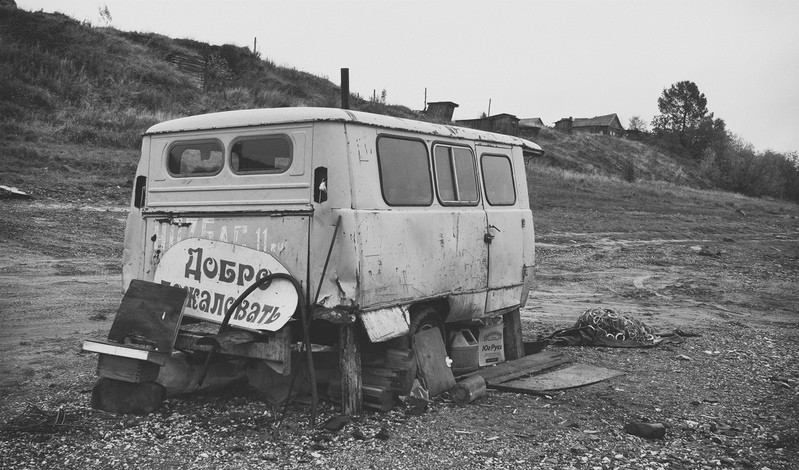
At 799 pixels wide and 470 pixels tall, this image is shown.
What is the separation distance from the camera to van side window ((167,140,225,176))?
604 centimetres

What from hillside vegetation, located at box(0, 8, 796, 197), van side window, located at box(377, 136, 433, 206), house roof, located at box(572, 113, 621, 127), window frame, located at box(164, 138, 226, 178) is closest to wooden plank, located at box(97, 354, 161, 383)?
window frame, located at box(164, 138, 226, 178)

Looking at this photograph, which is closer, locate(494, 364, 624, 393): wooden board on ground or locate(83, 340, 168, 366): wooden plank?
locate(83, 340, 168, 366): wooden plank

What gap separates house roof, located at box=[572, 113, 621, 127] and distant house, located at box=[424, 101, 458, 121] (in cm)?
3869

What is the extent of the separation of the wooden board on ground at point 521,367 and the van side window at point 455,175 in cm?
179

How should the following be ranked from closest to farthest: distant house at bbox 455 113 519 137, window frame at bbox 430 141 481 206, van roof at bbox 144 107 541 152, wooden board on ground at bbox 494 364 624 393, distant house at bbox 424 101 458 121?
van roof at bbox 144 107 541 152 → window frame at bbox 430 141 481 206 → wooden board on ground at bbox 494 364 624 393 → distant house at bbox 424 101 458 121 → distant house at bbox 455 113 519 137

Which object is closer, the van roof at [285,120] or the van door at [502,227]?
the van roof at [285,120]

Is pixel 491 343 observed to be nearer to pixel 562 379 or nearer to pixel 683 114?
pixel 562 379

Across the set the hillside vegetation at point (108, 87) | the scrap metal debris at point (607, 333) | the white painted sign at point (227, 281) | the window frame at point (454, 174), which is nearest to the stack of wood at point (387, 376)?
the white painted sign at point (227, 281)

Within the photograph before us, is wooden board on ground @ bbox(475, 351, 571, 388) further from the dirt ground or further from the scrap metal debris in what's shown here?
the scrap metal debris

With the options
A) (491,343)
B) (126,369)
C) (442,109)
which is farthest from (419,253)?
(442,109)

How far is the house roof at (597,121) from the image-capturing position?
8093 centimetres

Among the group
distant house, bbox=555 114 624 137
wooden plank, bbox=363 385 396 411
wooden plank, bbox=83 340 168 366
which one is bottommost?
wooden plank, bbox=363 385 396 411

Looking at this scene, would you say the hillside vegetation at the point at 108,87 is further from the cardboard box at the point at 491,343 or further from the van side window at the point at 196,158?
the cardboard box at the point at 491,343

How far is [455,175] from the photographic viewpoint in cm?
680
